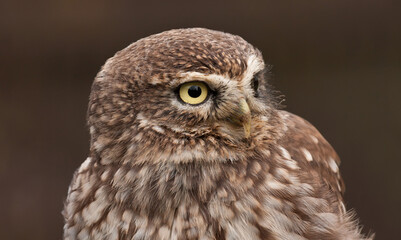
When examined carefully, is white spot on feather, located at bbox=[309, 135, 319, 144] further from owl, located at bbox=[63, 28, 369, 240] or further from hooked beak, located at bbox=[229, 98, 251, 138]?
hooked beak, located at bbox=[229, 98, 251, 138]

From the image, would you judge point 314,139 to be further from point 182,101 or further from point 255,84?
point 182,101

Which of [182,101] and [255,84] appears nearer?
[182,101]

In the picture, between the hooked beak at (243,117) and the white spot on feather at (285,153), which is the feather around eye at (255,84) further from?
the white spot on feather at (285,153)

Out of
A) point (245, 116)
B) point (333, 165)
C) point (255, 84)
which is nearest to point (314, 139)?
point (333, 165)

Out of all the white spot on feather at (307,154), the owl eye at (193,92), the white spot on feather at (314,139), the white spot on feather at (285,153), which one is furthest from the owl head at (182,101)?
the white spot on feather at (314,139)

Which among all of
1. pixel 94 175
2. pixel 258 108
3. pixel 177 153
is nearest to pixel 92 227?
pixel 94 175

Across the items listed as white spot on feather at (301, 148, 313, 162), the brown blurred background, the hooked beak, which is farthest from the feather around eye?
the brown blurred background
